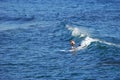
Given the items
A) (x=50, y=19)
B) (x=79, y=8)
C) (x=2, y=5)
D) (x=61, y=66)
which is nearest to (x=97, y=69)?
(x=61, y=66)

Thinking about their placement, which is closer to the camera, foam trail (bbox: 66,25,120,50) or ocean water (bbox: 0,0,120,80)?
ocean water (bbox: 0,0,120,80)

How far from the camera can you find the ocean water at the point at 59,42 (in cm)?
2266

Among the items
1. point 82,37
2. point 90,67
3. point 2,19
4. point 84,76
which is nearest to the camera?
point 84,76

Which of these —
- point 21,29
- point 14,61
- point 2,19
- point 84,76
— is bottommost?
point 84,76

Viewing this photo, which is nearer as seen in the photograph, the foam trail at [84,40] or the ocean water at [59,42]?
the ocean water at [59,42]

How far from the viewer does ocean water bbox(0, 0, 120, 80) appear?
22.7 m

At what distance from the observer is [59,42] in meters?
30.6

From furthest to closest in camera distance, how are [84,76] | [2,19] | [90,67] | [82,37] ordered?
[2,19], [82,37], [90,67], [84,76]

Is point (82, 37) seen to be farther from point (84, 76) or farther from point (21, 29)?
point (84, 76)

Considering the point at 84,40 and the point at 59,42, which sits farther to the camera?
the point at 84,40

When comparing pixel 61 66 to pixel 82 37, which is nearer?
pixel 61 66

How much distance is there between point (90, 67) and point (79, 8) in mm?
28910

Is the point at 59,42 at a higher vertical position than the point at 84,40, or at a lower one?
lower

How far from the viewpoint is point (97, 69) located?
23.1 metres
